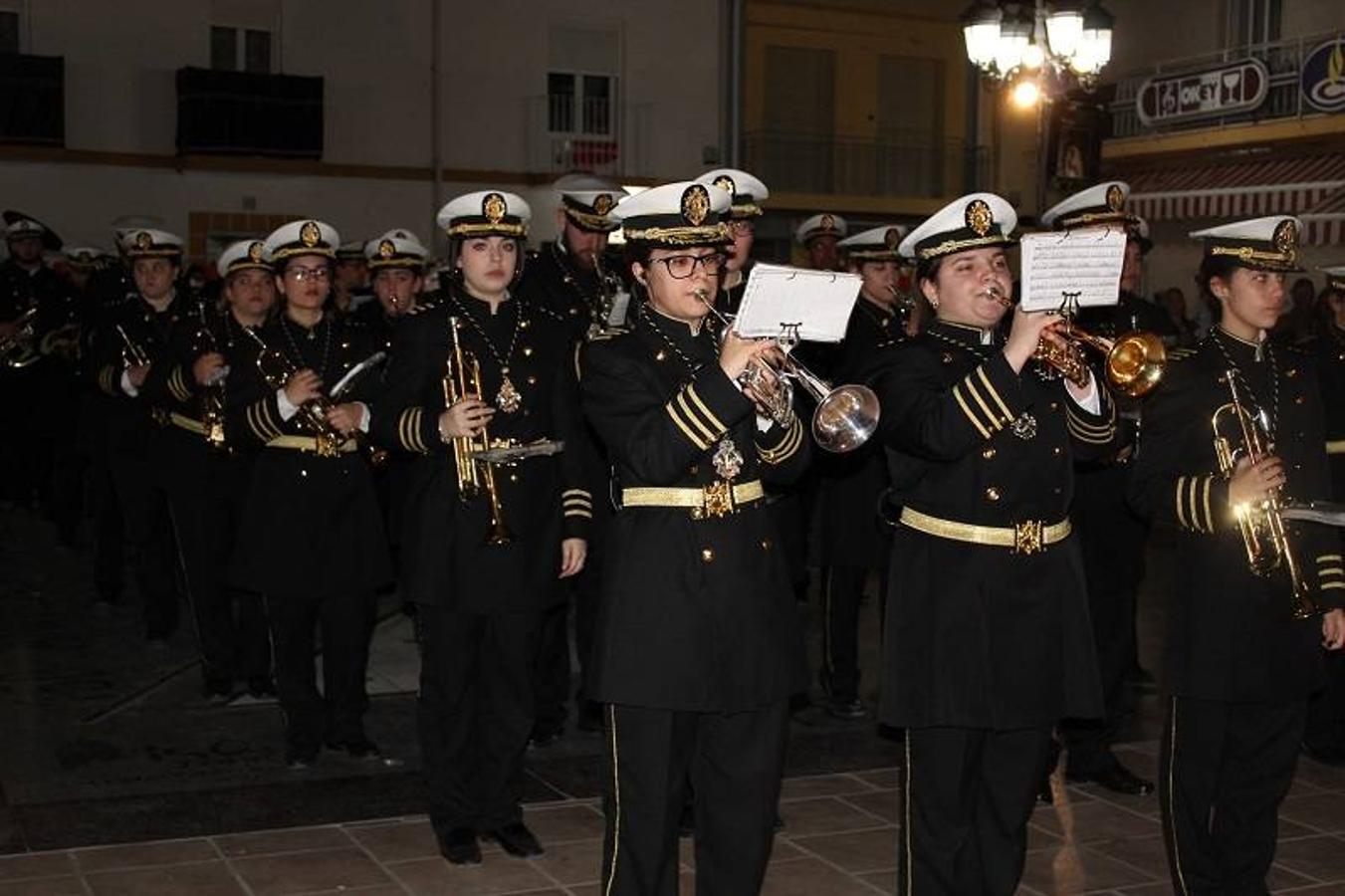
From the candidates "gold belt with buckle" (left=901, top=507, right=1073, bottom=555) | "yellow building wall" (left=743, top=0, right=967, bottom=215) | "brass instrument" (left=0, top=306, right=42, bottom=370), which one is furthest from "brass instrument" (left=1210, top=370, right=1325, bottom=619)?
"yellow building wall" (left=743, top=0, right=967, bottom=215)

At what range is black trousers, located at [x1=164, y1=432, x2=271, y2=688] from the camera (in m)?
9.40

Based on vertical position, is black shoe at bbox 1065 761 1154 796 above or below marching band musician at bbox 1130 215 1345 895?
below

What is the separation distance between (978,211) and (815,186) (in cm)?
2850

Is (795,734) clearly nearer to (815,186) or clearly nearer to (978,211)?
(978,211)

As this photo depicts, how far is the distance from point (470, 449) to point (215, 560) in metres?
3.30

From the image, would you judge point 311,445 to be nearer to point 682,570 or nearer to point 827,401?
point 682,570

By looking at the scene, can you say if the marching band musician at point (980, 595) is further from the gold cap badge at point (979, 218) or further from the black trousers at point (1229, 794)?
the black trousers at point (1229, 794)

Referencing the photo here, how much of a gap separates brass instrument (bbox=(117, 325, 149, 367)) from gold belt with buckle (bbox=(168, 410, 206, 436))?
61 cm

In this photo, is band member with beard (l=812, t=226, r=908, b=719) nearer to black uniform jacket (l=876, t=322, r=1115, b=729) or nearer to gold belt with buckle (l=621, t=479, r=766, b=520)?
black uniform jacket (l=876, t=322, r=1115, b=729)

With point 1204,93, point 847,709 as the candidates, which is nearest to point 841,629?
point 847,709

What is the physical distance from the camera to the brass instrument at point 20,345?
13656mm

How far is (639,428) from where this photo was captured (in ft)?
16.5

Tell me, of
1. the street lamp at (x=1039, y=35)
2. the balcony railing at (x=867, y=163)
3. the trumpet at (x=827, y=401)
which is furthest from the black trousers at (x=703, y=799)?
the balcony railing at (x=867, y=163)

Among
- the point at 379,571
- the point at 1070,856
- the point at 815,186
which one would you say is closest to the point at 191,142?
the point at 815,186
